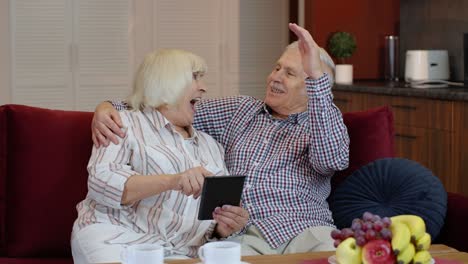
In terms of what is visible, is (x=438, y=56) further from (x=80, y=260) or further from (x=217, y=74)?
(x=80, y=260)

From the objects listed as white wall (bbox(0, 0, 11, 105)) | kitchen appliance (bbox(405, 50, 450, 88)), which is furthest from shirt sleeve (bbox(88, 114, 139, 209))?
white wall (bbox(0, 0, 11, 105))

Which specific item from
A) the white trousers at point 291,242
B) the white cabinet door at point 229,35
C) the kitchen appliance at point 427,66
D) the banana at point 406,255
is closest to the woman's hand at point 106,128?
the white trousers at point 291,242

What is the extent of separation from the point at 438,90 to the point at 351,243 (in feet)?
9.66

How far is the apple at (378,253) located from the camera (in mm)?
1997

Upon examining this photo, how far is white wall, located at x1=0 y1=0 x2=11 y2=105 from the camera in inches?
240

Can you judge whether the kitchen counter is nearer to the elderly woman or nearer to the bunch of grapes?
the elderly woman

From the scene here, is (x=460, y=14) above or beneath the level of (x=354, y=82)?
above

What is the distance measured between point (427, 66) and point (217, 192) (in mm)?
3318

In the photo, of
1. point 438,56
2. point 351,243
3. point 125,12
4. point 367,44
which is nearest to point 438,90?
point 438,56

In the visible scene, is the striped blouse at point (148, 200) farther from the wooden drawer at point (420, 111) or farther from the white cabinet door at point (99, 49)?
the white cabinet door at point (99, 49)

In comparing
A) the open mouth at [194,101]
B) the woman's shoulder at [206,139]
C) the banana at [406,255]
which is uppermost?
the open mouth at [194,101]

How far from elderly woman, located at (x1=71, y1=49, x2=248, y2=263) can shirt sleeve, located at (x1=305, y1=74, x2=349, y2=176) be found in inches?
12.8

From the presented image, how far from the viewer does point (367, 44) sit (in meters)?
6.22

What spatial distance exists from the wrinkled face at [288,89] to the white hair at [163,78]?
13.3 inches
